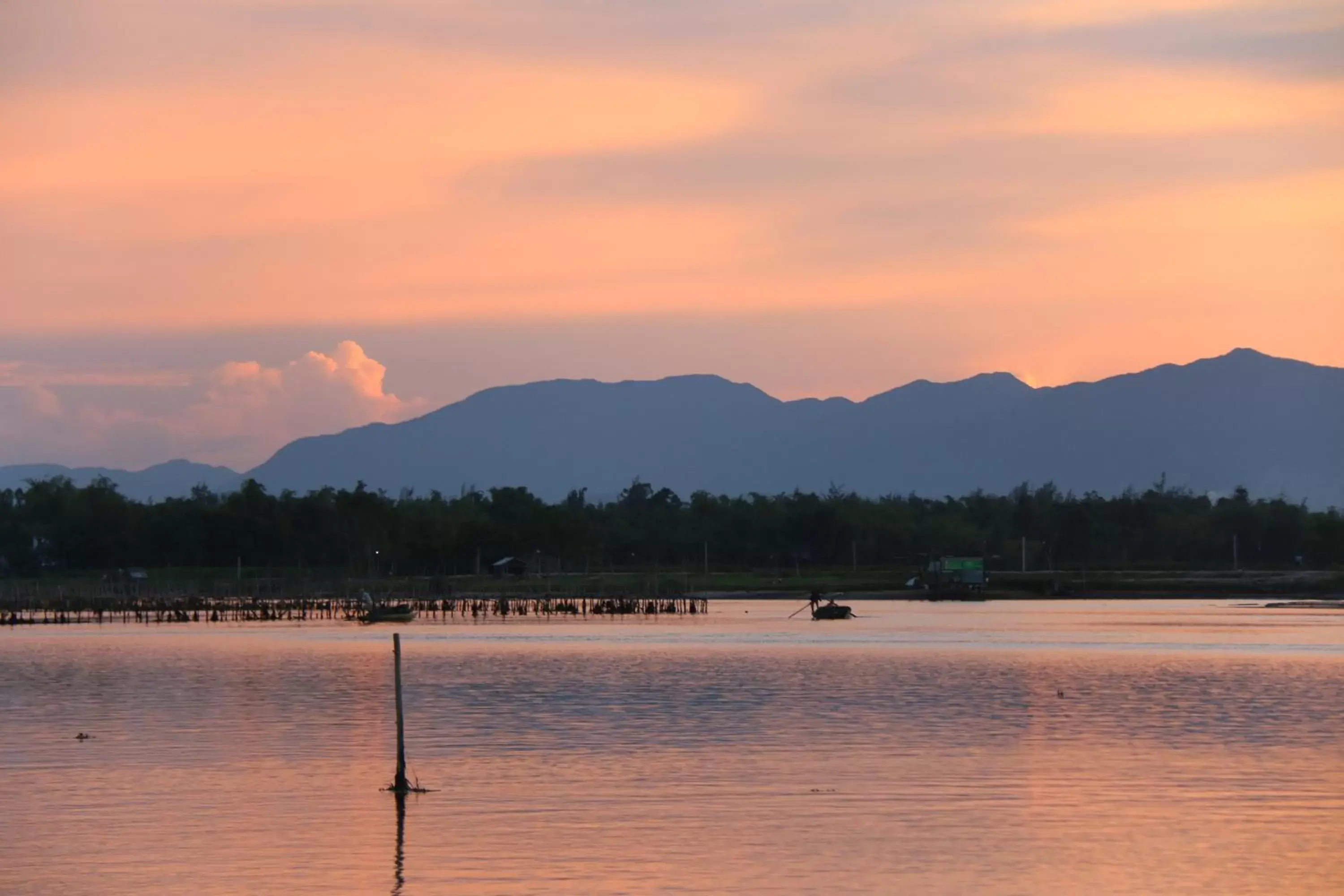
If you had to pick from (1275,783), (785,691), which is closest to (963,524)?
(785,691)

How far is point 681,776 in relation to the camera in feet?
95.9

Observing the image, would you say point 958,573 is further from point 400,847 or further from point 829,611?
point 400,847

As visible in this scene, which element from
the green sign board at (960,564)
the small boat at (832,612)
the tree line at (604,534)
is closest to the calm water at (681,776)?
the small boat at (832,612)

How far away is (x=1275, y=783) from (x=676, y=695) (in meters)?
19.5

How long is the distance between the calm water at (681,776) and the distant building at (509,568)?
87330 mm

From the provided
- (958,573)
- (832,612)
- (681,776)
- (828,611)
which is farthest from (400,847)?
A: (958,573)

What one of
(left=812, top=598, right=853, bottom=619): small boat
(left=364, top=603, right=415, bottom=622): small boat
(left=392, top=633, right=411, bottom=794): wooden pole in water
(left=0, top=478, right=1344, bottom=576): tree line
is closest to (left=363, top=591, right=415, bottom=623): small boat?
(left=364, top=603, right=415, bottom=622): small boat

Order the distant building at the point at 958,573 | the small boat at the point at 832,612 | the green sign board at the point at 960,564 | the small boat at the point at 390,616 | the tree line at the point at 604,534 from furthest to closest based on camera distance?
1. the tree line at the point at 604,534
2. the green sign board at the point at 960,564
3. the distant building at the point at 958,573
4. the small boat at the point at 832,612
5. the small boat at the point at 390,616

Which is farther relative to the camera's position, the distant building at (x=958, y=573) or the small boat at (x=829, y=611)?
the distant building at (x=958, y=573)

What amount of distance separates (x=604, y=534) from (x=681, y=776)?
146116 mm

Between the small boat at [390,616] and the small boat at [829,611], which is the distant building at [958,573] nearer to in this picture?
the small boat at [829,611]

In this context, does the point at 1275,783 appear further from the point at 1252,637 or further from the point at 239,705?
the point at 1252,637

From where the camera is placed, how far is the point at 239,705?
42.5 metres

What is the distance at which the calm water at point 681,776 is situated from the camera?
21438mm
